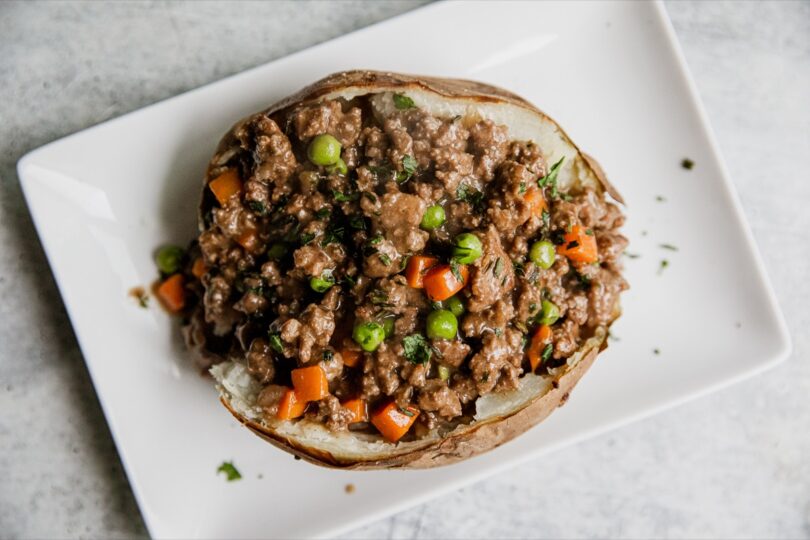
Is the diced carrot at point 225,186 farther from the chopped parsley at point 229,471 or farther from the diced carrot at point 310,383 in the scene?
the chopped parsley at point 229,471

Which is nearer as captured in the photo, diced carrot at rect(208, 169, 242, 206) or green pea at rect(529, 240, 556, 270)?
green pea at rect(529, 240, 556, 270)

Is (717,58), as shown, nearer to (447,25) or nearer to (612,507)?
(447,25)

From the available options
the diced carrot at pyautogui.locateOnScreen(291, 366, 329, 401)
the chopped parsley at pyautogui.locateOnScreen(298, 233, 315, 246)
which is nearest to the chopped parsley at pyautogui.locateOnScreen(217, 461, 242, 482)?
the diced carrot at pyautogui.locateOnScreen(291, 366, 329, 401)

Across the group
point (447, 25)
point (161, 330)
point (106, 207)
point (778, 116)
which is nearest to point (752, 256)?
point (778, 116)

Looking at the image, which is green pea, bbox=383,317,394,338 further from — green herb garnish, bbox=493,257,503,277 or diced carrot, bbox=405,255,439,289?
green herb garnish, bbox=493,257,503,277

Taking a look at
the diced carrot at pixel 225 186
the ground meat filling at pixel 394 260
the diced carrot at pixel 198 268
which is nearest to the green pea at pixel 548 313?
the ground meat filling at pixel 394 260
